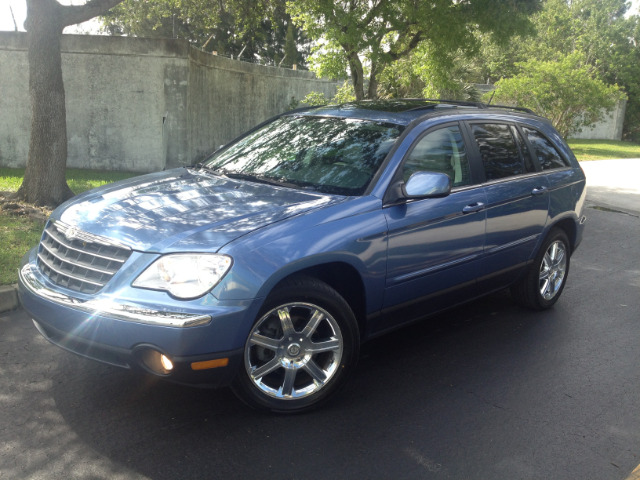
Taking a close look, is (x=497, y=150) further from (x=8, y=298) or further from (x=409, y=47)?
(x=409, y=47)

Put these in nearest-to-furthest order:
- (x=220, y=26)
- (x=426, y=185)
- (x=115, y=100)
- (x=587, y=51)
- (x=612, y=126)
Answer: (x=426, y=185), (x=115, y=100), (x=220, y=26), (x=612, y=126), (x=587, y=51)

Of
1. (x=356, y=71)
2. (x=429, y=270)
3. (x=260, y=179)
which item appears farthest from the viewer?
(x=356, y=71)

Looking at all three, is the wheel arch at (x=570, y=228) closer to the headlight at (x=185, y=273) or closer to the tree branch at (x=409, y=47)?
the headlight at (x=185, y=273)

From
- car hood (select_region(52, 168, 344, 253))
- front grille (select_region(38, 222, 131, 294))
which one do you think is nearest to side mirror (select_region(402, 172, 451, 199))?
car hood (select_region(52, 168, 344, 253))

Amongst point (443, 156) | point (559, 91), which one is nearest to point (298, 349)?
point (443, 156)

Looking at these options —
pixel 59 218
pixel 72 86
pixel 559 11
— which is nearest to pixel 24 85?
pixel 72 86

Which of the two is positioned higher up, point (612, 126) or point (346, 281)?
point (346, 281)

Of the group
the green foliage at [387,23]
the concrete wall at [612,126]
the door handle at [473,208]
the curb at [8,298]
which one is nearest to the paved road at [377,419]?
the curb at [8,298]

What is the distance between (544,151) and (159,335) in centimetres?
401

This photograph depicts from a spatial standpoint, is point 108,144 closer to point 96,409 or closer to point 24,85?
point 24,85

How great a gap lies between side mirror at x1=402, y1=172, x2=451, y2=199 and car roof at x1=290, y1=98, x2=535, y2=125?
663 millimetres

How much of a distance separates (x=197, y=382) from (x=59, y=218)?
1496 mm

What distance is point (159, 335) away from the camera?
3225 mm

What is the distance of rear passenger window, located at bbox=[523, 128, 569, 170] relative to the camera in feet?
18.7
